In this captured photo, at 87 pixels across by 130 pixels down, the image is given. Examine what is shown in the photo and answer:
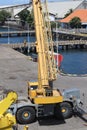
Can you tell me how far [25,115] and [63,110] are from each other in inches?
94.3

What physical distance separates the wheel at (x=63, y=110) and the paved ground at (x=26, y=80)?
0.32 m

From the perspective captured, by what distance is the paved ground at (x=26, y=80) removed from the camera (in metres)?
23.9

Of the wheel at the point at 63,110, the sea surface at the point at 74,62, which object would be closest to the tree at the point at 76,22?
the sea surface at the point at 74,62

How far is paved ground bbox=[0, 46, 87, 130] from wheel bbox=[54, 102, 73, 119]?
1.04 ft

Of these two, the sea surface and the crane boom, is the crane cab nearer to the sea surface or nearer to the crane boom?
the crane boom

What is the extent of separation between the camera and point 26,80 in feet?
125

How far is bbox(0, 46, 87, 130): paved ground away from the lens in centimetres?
2392

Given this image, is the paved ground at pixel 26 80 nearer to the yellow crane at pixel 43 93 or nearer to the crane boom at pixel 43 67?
the yellow crane at pixel 43 93

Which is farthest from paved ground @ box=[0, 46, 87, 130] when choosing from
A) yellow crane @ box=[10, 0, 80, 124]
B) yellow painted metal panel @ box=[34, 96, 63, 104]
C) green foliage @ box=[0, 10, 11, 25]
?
green foliage @ box=[0, 10, 11, 25]

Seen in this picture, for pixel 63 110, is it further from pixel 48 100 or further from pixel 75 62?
pixel 75 62

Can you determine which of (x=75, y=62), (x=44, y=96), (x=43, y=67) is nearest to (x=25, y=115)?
(x=44, y=96)

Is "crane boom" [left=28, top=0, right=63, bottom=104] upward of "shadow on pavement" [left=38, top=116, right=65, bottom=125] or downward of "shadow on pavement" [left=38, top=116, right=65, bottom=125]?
upward

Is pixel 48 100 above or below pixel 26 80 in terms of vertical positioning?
above

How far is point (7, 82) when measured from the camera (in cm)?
3731
